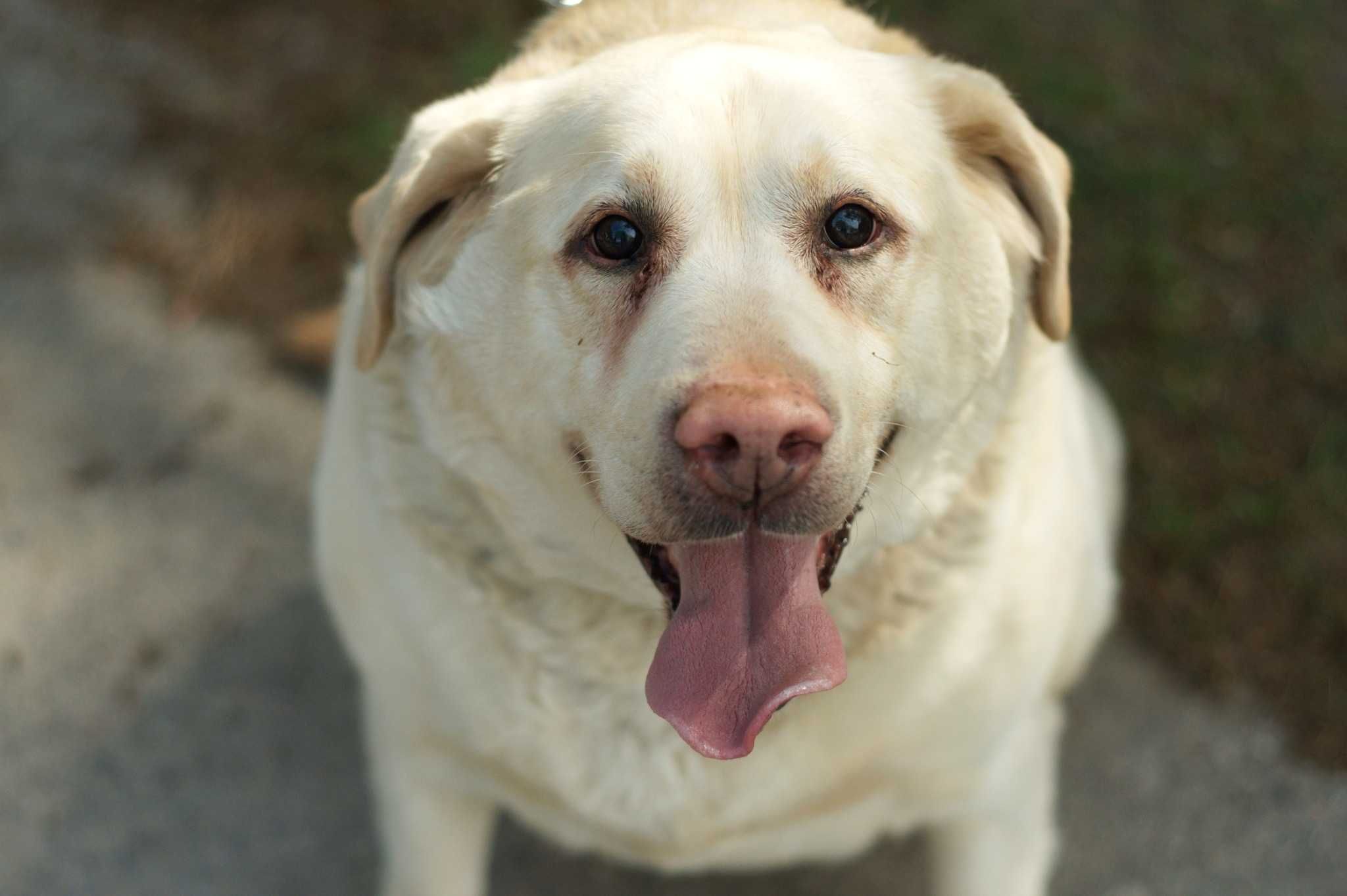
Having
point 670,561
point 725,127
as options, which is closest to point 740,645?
point 670,561

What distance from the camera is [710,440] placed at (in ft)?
5.56

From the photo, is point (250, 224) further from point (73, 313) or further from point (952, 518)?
point (952, 518)

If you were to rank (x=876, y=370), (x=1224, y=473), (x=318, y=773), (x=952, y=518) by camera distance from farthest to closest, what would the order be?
(x=1224, y=473) < (x=318, y=773) < (x=952, y=518) < (x=876, y=370)

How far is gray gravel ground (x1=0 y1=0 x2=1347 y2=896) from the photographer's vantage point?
3027 millimetres

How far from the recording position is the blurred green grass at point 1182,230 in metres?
3.47

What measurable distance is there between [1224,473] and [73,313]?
3345 millimetres

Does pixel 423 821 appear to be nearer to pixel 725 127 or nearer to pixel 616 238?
pixel 616 238

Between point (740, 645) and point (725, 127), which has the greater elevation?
point (725, 127)

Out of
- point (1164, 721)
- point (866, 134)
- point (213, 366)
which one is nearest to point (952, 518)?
point (866, 134)

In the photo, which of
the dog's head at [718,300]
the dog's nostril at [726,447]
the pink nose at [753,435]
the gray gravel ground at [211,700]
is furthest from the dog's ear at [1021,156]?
the gray gravel ground at [211,700]

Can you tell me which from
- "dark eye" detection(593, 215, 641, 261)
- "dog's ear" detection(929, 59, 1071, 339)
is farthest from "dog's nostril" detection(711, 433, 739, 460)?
"dog's ear" detection(929, 59, 1071, 339)

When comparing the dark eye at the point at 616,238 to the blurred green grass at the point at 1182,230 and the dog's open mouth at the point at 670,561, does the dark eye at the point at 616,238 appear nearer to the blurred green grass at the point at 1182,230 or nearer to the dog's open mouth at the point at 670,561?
the dog's open mouth at the point at 670,561

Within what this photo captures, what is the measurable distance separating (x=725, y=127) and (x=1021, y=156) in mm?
510

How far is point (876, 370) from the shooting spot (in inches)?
73.7
